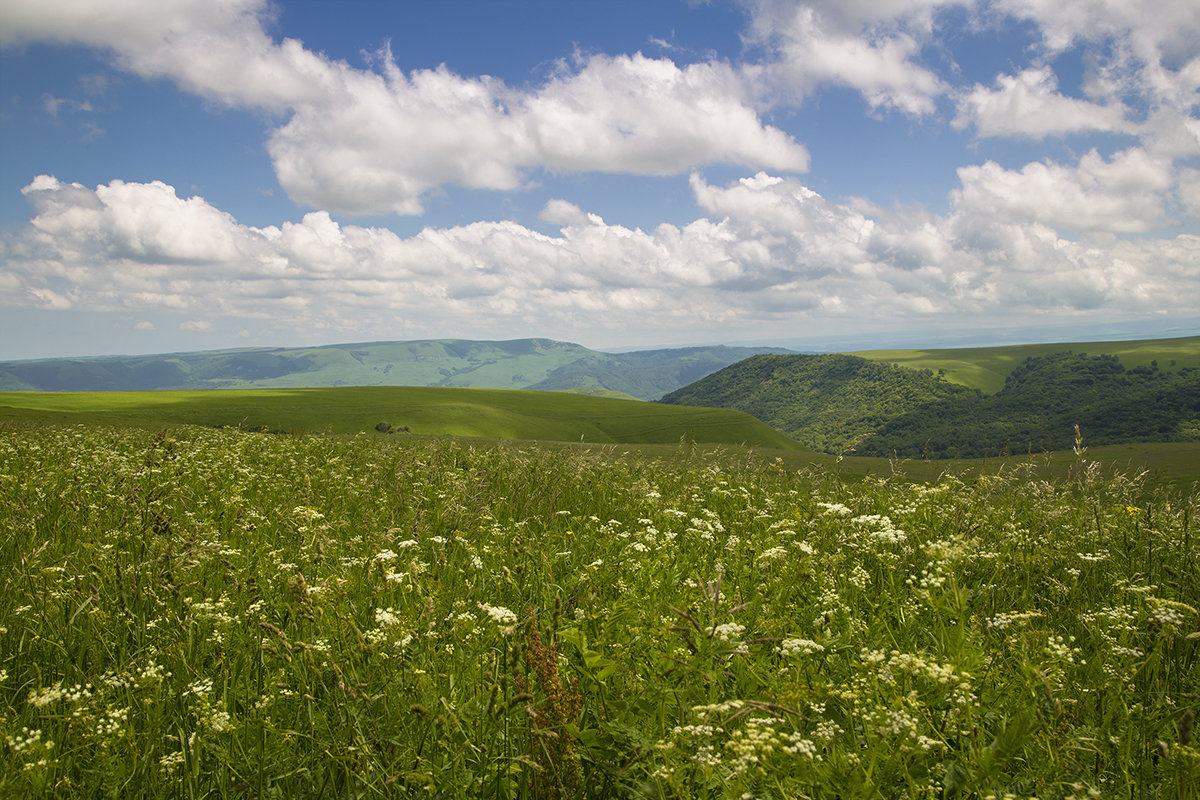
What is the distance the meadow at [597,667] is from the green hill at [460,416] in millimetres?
70398

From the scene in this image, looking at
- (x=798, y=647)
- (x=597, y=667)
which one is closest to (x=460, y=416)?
(x=597, y=667)

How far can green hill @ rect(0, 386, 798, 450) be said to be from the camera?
8475 centimetres

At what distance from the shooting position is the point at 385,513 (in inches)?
331

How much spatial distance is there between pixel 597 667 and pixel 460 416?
99.7 m

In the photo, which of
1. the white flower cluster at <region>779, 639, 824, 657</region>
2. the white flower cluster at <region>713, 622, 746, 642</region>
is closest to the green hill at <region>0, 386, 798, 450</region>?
the white flower cluster at <region>779, 639, 824, 657</region>

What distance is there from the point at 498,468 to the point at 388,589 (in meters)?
8.32

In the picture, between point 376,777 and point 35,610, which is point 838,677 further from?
point 35,610

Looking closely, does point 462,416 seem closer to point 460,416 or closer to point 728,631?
point 460,416

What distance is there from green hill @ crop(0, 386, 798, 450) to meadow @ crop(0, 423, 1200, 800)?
231 ft

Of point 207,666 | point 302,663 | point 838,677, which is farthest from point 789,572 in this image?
point 207,666

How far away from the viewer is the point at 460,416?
100375 mm

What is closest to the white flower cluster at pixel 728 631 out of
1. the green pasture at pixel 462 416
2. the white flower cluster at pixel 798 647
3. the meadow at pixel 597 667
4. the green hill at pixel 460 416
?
the meadow at pixel 597 667

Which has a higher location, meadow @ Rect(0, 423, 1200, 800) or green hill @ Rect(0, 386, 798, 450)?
meadow @ Rect(0, 423, 1200, 800)

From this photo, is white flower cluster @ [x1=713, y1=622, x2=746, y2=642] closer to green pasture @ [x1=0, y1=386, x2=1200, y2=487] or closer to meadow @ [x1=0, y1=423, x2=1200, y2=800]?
meadow @ [x1=0, y1=423, x2=1200, y2=800]
